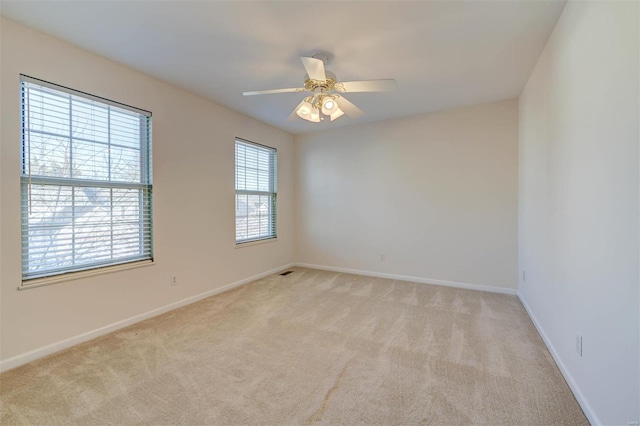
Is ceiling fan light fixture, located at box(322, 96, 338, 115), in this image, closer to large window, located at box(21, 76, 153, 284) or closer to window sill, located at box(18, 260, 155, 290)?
large window, located at box(21, 76, 153, 284)

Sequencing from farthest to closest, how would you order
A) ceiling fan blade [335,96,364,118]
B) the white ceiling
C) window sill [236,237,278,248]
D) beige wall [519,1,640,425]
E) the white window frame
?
the white window frame, window sill [236,237,278,248], ceiling fan blade [335,96,364,118], the white ceiling, beige wall [519,1,640,425]

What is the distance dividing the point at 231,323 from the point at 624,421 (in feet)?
9.03

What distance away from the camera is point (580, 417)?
59.9 inches

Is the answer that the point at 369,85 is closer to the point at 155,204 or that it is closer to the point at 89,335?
the point at 155,204

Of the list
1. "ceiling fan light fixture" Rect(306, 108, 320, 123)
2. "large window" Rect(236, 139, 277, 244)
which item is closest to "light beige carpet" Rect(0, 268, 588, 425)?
"large window" Rect(236, 139, 277, 244)

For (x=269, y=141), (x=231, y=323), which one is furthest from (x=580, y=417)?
(x=269, y=141)

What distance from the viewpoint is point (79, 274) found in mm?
2369

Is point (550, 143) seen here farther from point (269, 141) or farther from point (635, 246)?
point (269, 141)

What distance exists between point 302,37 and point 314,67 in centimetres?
38

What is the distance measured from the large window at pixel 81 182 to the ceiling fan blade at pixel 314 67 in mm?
1938

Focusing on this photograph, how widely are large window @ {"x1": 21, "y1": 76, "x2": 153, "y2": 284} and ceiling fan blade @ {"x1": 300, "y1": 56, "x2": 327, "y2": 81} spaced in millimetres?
1938

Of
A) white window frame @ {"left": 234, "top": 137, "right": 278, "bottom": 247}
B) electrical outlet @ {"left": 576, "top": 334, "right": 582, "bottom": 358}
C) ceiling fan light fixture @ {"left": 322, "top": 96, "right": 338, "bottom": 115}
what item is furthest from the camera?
white window frame @ {"left": 234, "top": 137, "right": 278, "bottom": 247}

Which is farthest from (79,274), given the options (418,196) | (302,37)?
(418,196)

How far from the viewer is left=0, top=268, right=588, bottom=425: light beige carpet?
1.57 m
